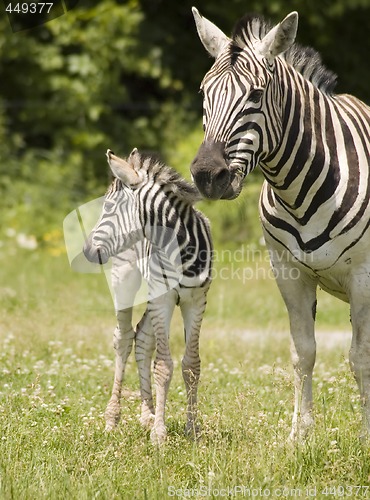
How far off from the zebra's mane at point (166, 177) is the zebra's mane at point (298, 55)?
1.08m

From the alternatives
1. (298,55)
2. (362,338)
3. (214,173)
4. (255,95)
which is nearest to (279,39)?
(255,95)

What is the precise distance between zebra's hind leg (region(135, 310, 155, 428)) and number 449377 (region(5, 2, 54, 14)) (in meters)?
10.9

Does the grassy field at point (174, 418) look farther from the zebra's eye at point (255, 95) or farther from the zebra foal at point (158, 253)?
the zebra's eye at point (255, 95)

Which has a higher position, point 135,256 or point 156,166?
point 156,166

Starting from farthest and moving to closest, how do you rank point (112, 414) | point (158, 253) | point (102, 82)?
1. point (102, 82)
2. point (112, 414)
3. point (158, 253)

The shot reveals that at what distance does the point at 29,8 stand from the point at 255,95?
12291 millimetres

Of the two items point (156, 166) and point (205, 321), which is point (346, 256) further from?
point (205, 321)

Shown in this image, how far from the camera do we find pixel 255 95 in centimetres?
498

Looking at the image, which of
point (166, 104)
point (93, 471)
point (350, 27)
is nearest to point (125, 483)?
point (93, 471)

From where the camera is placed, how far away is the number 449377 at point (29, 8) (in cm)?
1577

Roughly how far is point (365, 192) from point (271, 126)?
2.46 ft

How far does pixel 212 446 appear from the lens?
5.17 m

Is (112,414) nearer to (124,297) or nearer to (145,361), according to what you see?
(145,361)

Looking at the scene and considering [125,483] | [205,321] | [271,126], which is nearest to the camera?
[125,483]
